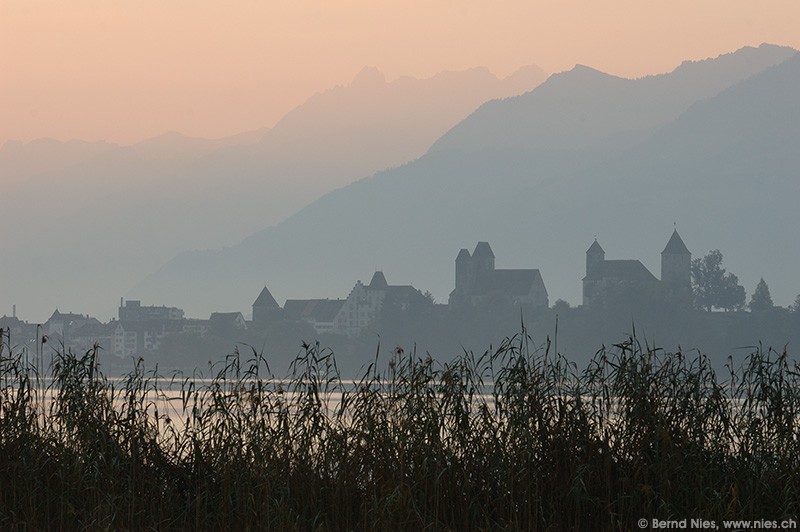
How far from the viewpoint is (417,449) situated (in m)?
8.48

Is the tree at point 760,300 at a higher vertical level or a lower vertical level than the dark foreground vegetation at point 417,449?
higher

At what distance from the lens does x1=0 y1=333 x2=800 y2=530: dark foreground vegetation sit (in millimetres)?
7879

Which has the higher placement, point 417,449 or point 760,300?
point 760,300

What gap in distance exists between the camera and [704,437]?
28.1 feet

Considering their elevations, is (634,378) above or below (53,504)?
above

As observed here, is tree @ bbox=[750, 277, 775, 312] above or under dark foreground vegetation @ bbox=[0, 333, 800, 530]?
above

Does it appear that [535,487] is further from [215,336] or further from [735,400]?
[215,336]

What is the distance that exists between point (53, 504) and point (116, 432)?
2.70 ft

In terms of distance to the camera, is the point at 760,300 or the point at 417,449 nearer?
the point at 417,449

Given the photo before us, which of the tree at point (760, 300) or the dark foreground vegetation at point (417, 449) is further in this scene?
the tree at point (760, 300)

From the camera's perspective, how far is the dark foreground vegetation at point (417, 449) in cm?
788

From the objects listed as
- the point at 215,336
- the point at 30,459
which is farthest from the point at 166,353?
the point at 30,459

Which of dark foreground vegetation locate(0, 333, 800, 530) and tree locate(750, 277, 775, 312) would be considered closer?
dark foreground vegetation locate(0, 333, 800, 530)

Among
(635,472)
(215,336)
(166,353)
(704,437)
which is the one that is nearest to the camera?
(635,472)
